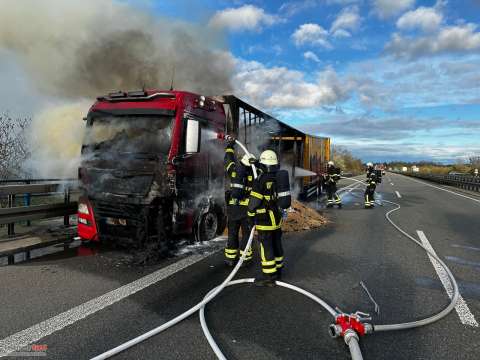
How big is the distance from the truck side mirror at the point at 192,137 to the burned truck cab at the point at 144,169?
1cm

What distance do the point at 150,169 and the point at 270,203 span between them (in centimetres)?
184

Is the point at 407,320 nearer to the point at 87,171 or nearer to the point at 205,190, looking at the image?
the point at 205,190

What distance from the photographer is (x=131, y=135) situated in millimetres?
5402

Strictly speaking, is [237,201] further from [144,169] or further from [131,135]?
[131,135]

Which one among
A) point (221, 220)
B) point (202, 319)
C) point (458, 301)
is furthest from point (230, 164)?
point (458, 301)

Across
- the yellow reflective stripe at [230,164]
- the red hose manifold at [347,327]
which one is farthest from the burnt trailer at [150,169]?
the red hose manifold at [347,327]

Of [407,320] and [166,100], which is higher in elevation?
[166,100]

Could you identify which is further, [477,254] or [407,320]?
[477,254]

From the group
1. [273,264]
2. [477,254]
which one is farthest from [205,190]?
[477,254]

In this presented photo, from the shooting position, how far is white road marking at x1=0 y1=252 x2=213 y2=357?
2.78 meters

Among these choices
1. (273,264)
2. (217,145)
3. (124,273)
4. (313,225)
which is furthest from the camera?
(313,225)

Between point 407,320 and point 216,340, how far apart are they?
1823 mm

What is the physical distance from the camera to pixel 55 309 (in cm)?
338

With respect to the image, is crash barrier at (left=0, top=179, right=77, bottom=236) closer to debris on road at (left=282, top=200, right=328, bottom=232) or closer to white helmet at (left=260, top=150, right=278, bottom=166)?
white helmet at (left=260, top=150, right=278, bottom=166)
